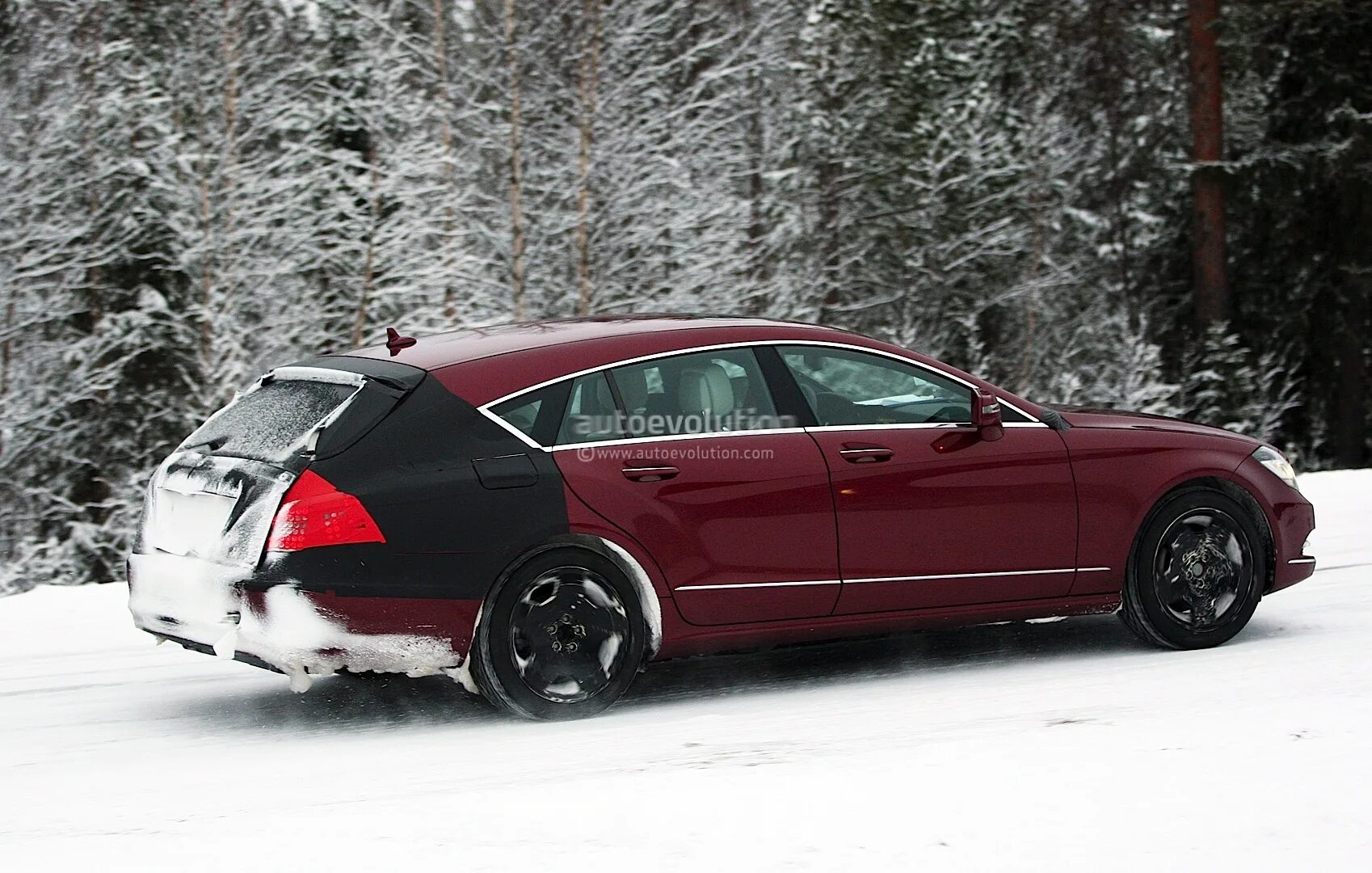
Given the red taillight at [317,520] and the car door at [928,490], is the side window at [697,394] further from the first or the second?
the red taillight at [317,520]

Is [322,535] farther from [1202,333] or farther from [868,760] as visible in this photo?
[1202,333]

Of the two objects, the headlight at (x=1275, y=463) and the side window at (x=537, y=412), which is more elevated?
the side window at (x=537, y=412)

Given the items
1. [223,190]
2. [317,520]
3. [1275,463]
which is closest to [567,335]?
[317,520]

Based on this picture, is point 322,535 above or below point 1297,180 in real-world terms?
below

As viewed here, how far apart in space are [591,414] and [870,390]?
1.22 metres

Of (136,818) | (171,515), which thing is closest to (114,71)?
(171,515)

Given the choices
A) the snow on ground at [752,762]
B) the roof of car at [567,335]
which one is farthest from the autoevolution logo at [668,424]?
the snow on ground at [752,762]

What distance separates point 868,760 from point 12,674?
407 centimetres

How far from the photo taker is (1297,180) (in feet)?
87.0

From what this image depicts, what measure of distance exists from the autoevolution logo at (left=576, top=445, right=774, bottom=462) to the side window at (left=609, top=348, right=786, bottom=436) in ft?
0.25

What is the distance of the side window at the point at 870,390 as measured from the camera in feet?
21.4

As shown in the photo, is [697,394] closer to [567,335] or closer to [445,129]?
[567,335]

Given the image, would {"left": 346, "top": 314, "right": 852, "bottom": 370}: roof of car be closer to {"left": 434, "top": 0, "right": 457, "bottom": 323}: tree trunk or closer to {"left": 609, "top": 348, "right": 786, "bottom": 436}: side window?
{"left": 609, "top": 348, "right": 786, "bottom": 436}: side window

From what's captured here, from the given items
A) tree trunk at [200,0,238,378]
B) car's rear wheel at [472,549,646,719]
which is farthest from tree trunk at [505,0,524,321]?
car's rear wheel at [472,549,646,719]
